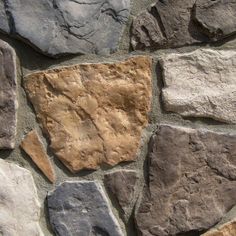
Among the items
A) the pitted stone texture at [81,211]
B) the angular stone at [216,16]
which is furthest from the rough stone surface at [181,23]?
the pitted stone texture at [81,211]

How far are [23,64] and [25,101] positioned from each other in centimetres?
7

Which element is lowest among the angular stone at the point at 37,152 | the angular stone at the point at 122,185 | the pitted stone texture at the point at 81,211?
the pitted stone texture at the point at 81,211

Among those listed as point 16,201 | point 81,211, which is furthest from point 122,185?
point 16,201

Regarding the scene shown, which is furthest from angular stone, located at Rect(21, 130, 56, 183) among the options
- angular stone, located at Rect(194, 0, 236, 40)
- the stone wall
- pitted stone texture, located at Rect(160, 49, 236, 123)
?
angular stone, located at Rect(194, 0, 236, 40)

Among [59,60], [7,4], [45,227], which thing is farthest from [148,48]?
[45,227]

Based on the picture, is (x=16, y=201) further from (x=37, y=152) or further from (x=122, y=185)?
(x=122, y=185)

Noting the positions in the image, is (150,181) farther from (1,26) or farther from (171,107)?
(1,26)

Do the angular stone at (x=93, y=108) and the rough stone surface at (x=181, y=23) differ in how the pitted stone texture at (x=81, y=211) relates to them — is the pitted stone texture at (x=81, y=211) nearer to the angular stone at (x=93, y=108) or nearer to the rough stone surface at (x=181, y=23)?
the angular stone at (x=93, y=108)

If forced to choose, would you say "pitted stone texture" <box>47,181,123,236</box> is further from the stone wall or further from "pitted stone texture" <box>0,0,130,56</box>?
"pitted stone texture" <box>0,0,130,56</box>

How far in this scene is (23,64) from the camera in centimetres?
113

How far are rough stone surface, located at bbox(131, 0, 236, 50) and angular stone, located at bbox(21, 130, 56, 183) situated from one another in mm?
257

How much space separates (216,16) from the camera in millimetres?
1150

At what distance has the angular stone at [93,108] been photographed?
1.14 metres

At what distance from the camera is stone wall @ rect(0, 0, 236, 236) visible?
1.13 metres
